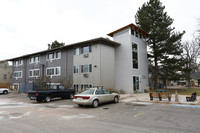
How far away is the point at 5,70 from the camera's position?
1618 inches

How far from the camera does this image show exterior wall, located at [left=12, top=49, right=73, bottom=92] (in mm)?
23750

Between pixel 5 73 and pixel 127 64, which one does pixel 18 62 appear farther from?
pixel 127 64

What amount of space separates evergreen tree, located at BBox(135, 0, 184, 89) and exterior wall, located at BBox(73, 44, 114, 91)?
7.22 metres

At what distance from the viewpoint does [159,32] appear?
22.4m

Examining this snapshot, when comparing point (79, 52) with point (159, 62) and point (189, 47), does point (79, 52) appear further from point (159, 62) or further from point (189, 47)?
point (189, 47)

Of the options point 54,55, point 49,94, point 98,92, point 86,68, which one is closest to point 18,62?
point 54,55

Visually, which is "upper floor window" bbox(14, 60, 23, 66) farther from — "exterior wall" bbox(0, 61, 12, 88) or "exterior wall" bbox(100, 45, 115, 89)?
"exterior wall" bbox(100, 45, 115, 89)

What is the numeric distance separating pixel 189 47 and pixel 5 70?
5226 centimetres

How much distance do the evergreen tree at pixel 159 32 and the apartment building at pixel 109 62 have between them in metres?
1.46

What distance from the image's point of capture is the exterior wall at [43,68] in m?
23.8

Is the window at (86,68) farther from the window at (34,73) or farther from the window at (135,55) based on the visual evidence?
the window at (34,73)

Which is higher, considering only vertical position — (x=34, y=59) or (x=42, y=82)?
(x=34, y=59)

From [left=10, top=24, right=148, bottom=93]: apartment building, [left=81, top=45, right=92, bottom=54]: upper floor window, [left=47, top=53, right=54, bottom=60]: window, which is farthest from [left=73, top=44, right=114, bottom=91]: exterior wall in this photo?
[left=47, top=53, right=54, bottom=60]: window

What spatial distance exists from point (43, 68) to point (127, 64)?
1698 centimetres
